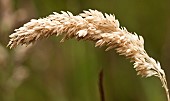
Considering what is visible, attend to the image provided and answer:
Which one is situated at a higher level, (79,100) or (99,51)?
(99,51)

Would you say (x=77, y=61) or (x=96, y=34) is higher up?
(x=77, y=61)

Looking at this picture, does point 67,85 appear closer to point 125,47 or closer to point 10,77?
point 10,77

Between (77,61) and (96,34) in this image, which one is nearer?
(96,34)

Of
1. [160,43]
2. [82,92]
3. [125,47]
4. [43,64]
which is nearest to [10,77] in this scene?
[82,92]

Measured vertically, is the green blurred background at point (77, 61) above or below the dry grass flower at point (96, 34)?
above

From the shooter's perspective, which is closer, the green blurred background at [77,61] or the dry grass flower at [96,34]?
the dry grass flower at [96,34]
